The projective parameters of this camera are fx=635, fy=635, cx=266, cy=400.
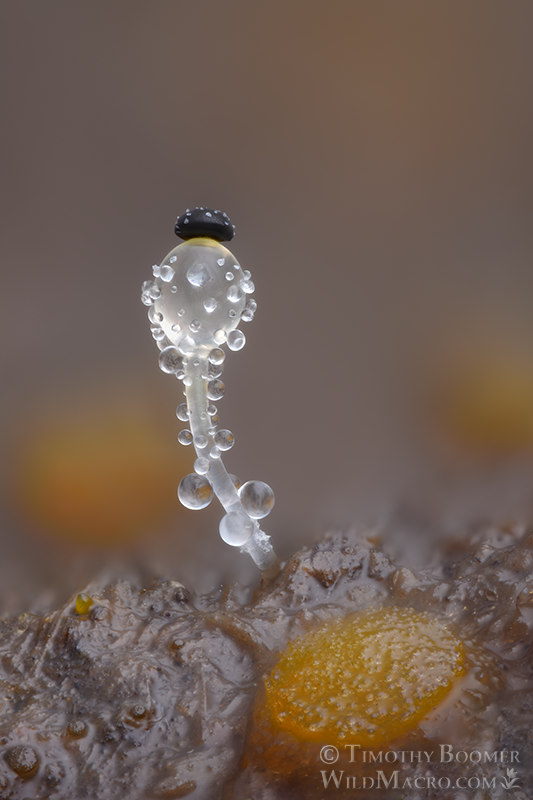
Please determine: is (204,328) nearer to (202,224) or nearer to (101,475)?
(202,224)

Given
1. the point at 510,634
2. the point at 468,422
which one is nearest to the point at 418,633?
the point at 510,634

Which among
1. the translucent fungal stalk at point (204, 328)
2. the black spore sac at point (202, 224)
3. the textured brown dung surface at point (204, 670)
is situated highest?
the black spore sac at point (202, 224)

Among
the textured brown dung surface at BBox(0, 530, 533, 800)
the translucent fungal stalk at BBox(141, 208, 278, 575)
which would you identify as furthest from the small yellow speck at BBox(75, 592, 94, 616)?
the translucent fungal stalk at BBox(141, 208, 278, 575)

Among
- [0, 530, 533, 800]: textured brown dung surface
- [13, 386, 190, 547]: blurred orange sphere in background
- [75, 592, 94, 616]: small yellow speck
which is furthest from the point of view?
[13, 386, 190, 547]: blurred orange sphere in background

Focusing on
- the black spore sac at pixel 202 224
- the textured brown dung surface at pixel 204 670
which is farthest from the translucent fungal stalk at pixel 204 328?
the textured brown dung surface at pixel 204 670

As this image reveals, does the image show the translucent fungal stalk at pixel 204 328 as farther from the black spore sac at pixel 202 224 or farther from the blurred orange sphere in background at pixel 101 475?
the blurred orange sphere in background at pixel 101 475

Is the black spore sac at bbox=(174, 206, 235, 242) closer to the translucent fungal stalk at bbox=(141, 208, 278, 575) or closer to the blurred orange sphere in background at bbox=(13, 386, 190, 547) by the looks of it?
the translucent fungal stalk at bbox=(141, 208, 278, 575)
